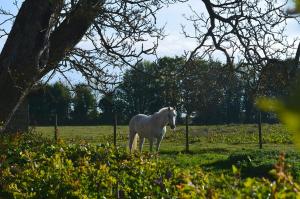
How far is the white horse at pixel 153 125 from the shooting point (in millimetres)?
20328

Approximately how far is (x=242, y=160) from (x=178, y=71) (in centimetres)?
456

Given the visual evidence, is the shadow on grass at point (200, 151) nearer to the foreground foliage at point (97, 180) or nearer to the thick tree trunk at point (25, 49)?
the thick tree trunk at point (25, 49)

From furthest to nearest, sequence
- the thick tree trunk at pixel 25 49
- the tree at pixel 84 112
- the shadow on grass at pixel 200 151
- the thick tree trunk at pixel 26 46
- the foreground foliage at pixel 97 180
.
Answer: the tree at pixel 84 112, the shadow on grass at pixel 200 151, the thick tree trunk at pixel 25 49, the thick tree trunk at pixel 26 46, the foreground foliage at pixel 97 180

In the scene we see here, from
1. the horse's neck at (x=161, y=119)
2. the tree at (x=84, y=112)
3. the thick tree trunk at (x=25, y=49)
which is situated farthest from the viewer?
the tree at (x=84, y=112)

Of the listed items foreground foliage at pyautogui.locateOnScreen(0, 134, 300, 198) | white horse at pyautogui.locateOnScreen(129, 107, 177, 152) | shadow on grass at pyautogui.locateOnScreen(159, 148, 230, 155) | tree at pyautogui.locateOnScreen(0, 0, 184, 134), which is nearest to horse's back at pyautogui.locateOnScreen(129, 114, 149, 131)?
white horse at pyautogui.locateOnScreen(129, 107, 177, 152)

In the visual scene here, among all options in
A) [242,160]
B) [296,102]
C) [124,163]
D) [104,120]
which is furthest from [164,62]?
[104,120]

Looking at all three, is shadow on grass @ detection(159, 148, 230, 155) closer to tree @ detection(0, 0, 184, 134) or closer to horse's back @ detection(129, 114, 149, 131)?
horse's back @ detection(129, 114, 149, 131)

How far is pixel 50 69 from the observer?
36.4ft

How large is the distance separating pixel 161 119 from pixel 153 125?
0.45 meters

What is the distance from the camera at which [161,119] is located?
2075 cm

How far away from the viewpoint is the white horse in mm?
20328

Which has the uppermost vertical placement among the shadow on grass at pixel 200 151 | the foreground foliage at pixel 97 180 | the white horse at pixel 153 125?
the white horse at pixel 153 125

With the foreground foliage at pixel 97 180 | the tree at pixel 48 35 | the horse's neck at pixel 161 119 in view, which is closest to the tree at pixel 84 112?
the horse's neck at pixel 161 119

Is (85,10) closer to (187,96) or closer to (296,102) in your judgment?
(187,96)
